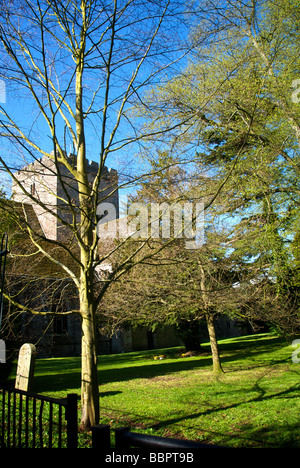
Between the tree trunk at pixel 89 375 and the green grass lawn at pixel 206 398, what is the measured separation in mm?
1236

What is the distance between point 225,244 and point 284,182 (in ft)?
8.94

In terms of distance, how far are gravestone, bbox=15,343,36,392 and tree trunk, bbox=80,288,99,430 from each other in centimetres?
326

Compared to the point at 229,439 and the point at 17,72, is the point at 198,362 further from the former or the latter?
the point at 17,72

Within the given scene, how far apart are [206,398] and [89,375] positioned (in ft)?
15.0

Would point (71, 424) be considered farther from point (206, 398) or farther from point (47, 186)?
point (206, 398)

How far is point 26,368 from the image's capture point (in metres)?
8.63

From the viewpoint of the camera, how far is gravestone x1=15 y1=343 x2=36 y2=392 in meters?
8.44

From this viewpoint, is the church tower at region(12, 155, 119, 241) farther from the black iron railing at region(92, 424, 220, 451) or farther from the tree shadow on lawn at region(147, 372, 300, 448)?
the tree shadow on lawn at region(147, 372, 300, 448)

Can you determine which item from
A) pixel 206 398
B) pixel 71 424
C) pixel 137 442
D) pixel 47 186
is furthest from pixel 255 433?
pixel 47 186

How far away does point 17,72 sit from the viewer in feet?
17.1

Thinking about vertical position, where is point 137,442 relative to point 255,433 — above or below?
above

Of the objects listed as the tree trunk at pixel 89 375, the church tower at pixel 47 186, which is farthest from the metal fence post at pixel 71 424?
the tree trunk at pixel 89 375

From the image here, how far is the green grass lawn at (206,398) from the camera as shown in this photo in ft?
20.6
